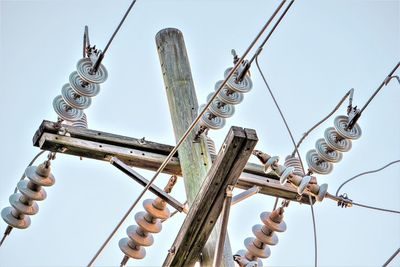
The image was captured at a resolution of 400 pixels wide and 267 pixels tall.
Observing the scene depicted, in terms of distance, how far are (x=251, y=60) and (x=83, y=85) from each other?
1.21 m

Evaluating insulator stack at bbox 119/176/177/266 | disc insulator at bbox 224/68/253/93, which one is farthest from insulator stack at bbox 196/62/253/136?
insulator stack at bbox 119/176/177/266

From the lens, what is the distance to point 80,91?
7648 millimetres

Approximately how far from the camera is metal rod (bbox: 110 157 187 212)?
7.39 metres

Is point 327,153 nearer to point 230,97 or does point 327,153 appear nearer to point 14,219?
point 230,97

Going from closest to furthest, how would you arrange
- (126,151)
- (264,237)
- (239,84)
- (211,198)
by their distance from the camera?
(211,198) → (126,151) → (239,84) → (264,237)

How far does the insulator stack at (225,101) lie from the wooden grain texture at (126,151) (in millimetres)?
355

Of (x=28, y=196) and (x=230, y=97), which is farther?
(x=28, y=196)

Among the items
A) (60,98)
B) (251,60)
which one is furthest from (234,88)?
(60,98)

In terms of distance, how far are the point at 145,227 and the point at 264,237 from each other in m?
0.98

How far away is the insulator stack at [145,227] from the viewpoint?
7906 millimetres

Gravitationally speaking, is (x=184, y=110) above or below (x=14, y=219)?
above

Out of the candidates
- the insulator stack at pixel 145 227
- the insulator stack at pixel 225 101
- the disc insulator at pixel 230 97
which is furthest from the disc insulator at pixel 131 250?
the disc insulator at pixel 230 97

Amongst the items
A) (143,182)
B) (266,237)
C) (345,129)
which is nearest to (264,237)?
(266,237)

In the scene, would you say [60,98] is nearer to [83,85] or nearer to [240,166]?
[83,85]
